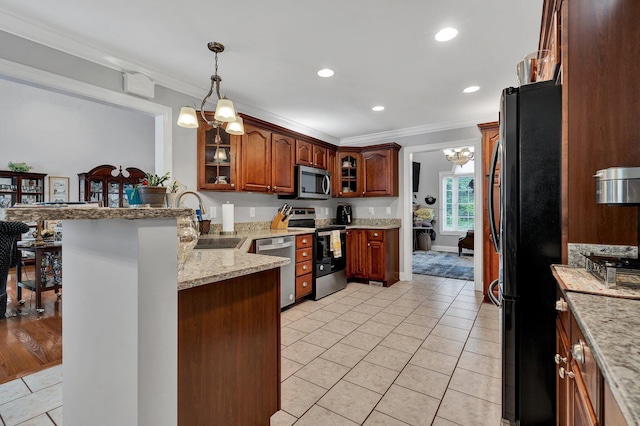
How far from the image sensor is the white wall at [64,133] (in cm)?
557

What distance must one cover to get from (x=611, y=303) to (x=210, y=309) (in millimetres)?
1334

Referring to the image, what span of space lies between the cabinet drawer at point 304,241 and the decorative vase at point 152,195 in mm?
2369

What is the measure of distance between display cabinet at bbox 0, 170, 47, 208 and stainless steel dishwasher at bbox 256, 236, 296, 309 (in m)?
5.22

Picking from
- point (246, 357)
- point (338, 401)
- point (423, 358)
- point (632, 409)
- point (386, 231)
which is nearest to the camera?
point (632, 409)

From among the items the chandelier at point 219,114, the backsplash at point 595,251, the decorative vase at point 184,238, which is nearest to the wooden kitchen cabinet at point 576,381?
the backsplash at point 595,251

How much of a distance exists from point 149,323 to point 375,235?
12.7ft

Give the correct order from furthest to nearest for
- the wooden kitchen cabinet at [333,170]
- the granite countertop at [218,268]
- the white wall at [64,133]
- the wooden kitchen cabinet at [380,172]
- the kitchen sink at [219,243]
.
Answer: the white wall at [64,133] < the wooden kitchen cabinet at [333,170] < the wooden kitchen cabinet at [380,172] < the kitchen sink at [219,243] < the granite countertop at [218,268]

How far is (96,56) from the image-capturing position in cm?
246

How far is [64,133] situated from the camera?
6141 mm

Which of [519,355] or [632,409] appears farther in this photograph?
[519,355]

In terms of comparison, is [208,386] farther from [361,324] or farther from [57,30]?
[57,30]

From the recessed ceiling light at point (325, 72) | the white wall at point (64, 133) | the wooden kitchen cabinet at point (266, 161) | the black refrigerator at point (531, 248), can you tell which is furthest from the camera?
the white wall at point (64, 133)

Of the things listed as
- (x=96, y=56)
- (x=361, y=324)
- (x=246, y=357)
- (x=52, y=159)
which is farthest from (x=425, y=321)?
(x=52, y=159)

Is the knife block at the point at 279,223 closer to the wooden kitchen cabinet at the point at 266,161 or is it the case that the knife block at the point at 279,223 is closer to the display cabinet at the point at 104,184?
the wooden kitchen cabinet at the point at 266,161
